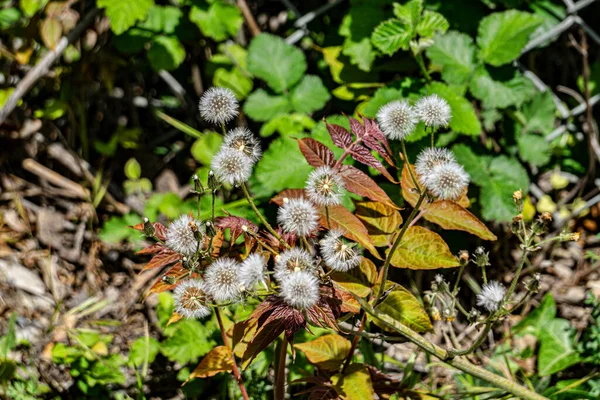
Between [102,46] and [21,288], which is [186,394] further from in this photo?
[102,46]

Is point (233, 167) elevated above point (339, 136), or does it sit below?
below

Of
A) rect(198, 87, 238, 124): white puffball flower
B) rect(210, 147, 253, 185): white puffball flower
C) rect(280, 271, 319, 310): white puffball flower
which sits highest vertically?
rect(198, 87, 238, 124): white puffball flower

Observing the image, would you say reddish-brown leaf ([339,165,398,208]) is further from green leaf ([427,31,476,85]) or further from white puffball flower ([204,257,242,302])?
green leaf ([427,31,476,85])

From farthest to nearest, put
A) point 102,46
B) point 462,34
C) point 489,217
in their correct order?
1. point 102,46
2. point 462,34
3. point 489,217

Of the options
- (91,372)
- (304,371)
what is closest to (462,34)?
(304,371)

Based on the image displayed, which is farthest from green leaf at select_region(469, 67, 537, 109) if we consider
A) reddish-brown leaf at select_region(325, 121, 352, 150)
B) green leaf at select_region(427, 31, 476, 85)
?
reddish-brown leaf at select_region(325, 121, 352, 150)

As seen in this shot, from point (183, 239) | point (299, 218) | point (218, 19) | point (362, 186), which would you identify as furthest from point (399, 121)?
point (218, 19)

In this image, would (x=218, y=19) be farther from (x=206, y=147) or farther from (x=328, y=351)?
(x=328, y=351)
